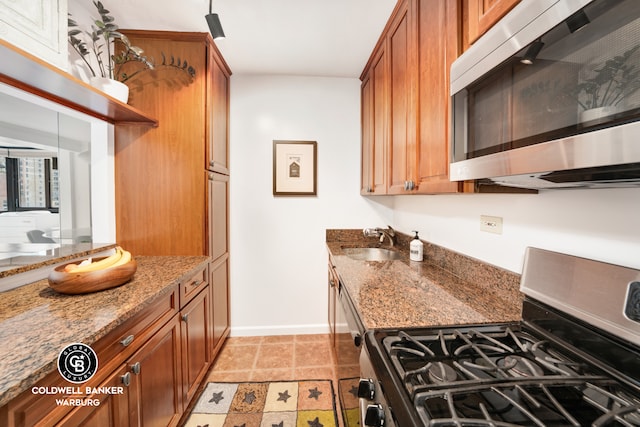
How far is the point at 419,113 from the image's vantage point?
1261mm

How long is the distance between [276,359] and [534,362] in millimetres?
1935

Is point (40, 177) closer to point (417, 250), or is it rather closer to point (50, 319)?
point (50, 319)

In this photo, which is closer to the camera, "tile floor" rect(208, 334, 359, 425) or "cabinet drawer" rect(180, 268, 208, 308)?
"cabinet drawer" rect(180, 268, 208, 308)

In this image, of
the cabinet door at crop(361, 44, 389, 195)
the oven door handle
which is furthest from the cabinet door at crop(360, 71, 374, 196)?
the oven door handle

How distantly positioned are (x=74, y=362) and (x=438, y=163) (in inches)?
57.0

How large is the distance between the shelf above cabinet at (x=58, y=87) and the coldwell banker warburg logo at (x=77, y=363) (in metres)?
1.08

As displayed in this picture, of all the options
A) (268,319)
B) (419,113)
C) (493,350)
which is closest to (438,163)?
(419,113)

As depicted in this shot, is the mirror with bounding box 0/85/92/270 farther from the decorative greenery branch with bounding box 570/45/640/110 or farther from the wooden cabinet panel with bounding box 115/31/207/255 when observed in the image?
the decorative greenery branch with bounding box 570/45/640/110

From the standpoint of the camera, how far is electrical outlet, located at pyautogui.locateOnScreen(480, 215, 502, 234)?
120 cm

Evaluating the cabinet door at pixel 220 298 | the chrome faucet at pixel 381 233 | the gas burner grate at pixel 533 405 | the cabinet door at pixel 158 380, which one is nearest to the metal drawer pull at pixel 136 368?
the cabinet door at pixel 158 380

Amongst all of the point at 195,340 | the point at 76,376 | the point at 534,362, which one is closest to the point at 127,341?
the point at 76,376

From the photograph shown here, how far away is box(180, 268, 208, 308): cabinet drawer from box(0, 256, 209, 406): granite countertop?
12 centimetres

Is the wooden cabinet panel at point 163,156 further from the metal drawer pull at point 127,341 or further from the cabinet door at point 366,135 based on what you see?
the cabinet door at point 366,135

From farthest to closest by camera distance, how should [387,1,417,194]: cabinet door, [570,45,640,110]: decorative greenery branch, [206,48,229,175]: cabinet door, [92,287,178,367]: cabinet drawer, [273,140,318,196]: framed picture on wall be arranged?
[273,140,318,196]: framed picture on wall → [206,48,229,175]: cabinet door → [387,1,417,194]: cabinet door → [92,287,178,367]: cabinet drawer → [570,45,640,110]: decorative greenery branch
